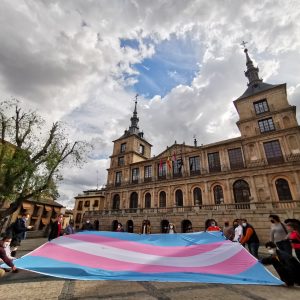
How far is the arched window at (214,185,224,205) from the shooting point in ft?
75.7

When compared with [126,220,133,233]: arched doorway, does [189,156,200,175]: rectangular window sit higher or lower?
higher

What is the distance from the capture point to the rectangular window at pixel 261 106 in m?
24.1

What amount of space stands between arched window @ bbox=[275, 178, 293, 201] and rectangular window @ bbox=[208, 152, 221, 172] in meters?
6.52

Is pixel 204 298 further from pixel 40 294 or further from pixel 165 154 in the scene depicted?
pixel 165 154

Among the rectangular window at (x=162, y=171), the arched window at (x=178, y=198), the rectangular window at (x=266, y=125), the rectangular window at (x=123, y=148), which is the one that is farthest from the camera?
the rectangular window at (x=123, y=148)

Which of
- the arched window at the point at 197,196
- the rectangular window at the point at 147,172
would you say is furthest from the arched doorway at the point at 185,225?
the rectangular window at the point at 147,172

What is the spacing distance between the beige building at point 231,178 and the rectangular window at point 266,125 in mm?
104

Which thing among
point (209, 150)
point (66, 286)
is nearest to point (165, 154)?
point (209, 150)

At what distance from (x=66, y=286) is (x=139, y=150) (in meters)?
32.7

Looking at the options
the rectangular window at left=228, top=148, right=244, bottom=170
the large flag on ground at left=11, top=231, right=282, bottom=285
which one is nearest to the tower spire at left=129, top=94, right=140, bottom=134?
the rectangular window at left=228, top=148, right=244, bottom=170

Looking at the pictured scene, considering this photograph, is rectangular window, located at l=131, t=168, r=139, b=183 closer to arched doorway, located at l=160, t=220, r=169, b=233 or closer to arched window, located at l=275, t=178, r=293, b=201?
arched doorway, located at l=160, t=220, r=169, b=233

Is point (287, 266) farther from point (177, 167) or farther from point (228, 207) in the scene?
point (177, 167)

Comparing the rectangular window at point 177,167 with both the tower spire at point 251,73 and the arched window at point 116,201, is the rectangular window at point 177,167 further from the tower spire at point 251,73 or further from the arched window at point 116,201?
the tower spire at point 251,73

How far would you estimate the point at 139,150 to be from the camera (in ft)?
122
